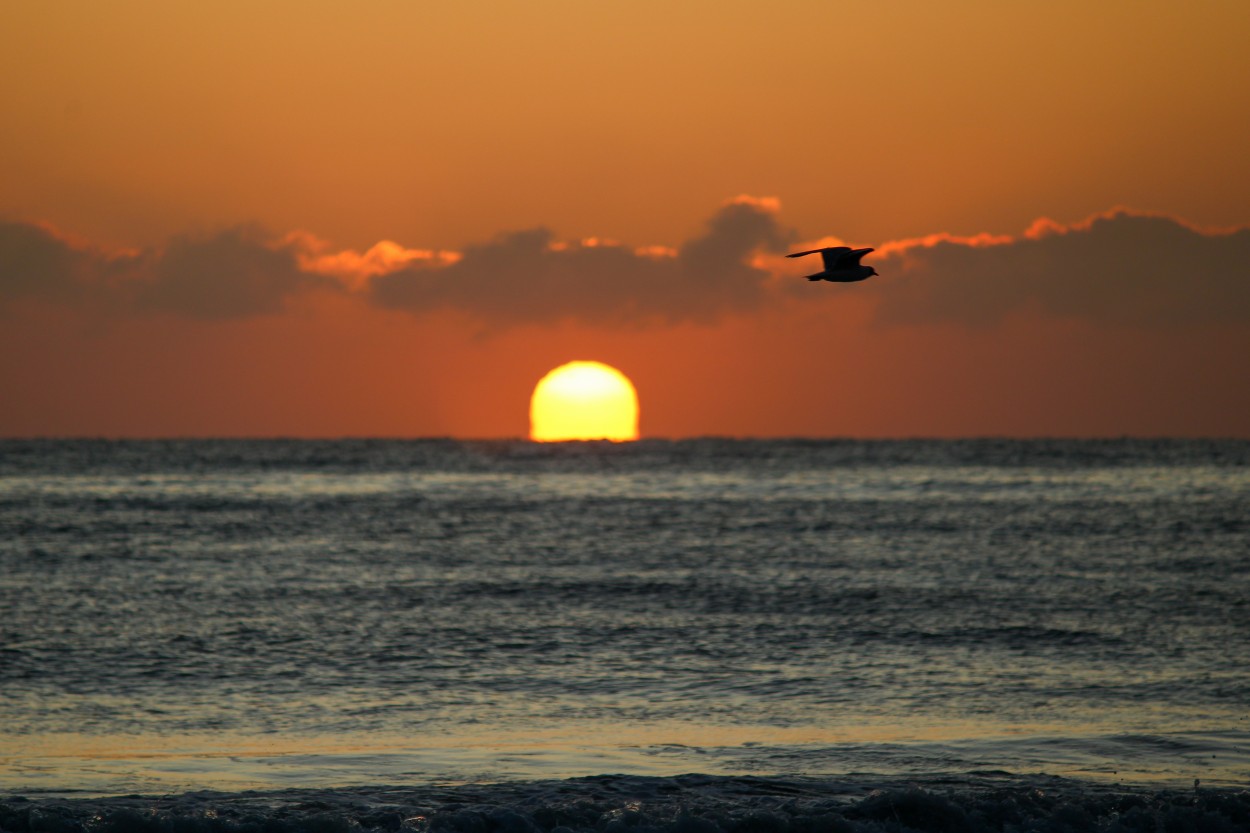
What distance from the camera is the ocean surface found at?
12164 millimetres

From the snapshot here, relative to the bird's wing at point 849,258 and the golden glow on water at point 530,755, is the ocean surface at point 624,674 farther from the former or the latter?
the bird's wing at point 849,258

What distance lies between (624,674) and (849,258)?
7.27 m

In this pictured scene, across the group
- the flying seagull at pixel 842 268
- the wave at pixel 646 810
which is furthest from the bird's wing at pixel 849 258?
the wave at pixel 646 810

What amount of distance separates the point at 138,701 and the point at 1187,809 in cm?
1246

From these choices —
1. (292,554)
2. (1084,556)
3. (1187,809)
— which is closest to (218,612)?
(292,554)

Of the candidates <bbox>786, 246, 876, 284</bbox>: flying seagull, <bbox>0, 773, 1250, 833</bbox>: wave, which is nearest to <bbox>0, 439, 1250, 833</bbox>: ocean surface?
<bbox>0, 773, 1250, 833</bbox>: wave

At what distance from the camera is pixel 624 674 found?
18.4m

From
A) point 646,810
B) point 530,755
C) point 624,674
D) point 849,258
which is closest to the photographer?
point 646,810

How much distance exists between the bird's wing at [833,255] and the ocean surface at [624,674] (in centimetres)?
546

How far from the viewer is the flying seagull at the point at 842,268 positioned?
14.2 meters

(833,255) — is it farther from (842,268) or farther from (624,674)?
(624,674)

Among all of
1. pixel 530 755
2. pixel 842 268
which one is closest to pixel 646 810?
pixel 530 755

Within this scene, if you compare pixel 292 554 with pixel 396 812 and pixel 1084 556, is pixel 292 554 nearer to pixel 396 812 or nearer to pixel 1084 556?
pixel 1084 556

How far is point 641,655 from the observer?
19.9m
